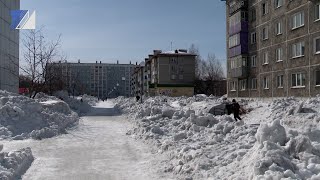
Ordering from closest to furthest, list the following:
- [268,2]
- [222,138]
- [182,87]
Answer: [222,138] → [268,2] → [182,87]

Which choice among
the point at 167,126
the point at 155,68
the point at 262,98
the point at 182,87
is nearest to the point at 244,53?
the point at 262,98

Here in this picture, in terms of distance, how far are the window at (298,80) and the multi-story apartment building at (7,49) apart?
27104mm

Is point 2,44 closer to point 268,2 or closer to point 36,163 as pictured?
point 268,2

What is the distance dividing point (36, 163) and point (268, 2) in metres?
28.8

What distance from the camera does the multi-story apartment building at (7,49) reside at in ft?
145

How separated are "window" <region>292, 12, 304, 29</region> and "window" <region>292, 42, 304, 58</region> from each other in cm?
127

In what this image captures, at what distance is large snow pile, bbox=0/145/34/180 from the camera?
7.69 meters

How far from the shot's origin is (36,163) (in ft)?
32.3

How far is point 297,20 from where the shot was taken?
2878 centimetres

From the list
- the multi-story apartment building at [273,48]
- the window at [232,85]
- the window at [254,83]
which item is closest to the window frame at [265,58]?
the multi-story apartment building at [273,48]

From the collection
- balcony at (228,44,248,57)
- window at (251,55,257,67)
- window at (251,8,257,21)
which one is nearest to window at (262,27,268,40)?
window at (251,55,257,67)

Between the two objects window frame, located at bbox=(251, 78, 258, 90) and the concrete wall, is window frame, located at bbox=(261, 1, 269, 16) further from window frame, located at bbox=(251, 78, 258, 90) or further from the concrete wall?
the concrete wall

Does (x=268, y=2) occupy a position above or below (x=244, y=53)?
above

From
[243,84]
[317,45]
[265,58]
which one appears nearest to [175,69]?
[243,84]
